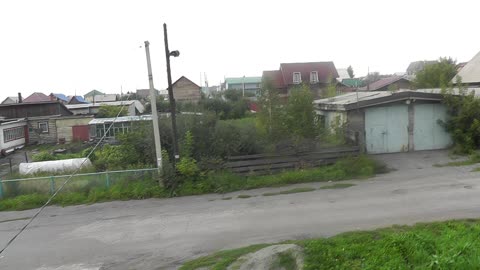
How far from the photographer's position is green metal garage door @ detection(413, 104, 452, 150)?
672 inches

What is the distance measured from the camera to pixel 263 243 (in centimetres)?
761

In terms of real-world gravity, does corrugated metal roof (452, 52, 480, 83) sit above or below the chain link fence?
above

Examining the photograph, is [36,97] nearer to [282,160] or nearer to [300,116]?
[282,160]

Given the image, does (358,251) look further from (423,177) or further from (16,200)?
(16,200)

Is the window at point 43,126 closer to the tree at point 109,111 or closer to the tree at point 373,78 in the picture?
the tree at point 109,111

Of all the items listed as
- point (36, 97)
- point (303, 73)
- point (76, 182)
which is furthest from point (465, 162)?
point (36, 97)

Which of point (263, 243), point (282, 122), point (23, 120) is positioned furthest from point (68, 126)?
point (263, 243)

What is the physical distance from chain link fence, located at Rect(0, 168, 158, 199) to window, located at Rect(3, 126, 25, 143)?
69.7 feet

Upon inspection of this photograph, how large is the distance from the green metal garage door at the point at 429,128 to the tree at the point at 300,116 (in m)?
5.85

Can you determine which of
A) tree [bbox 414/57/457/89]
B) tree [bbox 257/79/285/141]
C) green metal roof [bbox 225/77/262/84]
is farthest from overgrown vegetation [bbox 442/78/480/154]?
green metal roof [bbox 225/77/262/84]

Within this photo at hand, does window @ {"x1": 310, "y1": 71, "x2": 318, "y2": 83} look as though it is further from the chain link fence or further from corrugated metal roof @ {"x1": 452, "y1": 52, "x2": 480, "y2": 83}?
the chain link fence

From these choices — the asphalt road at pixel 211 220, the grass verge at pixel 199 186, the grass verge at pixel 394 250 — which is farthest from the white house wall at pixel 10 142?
the grass verge at pixel 394 250

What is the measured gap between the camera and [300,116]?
14.6 metres

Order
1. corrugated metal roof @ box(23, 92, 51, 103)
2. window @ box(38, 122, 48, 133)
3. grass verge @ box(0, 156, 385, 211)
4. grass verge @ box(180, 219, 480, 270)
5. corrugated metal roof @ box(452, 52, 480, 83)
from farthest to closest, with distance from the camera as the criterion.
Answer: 1. corrugated metal roof @ box(23, 92, 51, 103)
2. window @ box(38, 122, 48, 133)
3. corrugated metal roof @ box(452, 52, 480, 83)
4. grass verge @ box(0, 156, 385, 211)
5. grass verge @ box(180, 219, 480, 270)
